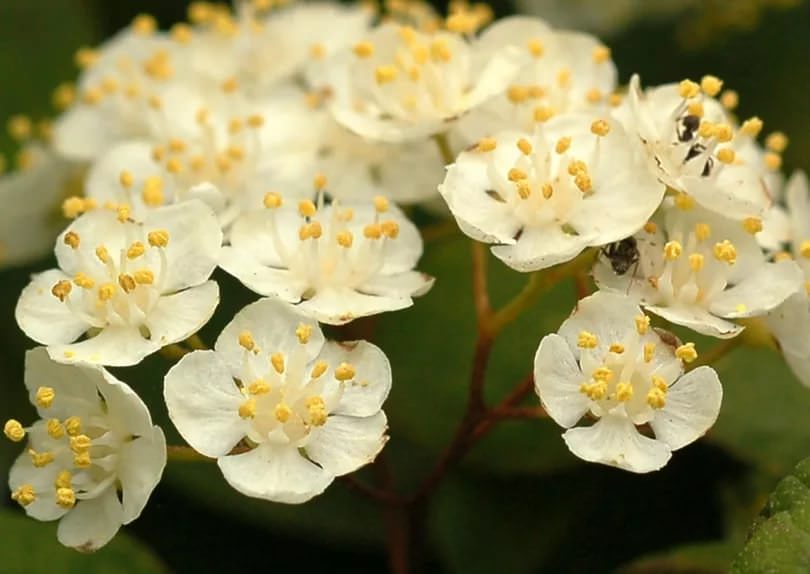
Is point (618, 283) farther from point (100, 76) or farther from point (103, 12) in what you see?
point (103, 12)

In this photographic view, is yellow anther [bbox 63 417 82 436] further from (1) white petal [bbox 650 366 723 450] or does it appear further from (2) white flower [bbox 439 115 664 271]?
(1) white petal [bbox 650 366 723 450]

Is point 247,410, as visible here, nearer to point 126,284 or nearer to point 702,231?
point 126,284

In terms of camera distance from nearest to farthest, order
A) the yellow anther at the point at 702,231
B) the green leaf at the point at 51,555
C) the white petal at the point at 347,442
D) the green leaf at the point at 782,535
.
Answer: the green leaf at the point at 782,535 < the white petal at the point at 347,442 < the yellow anther at the point at 702,231 < the green leaf at the point at 51,555

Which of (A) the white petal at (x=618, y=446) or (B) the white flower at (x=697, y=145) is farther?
(B) the white flower at (x=697, y=145)

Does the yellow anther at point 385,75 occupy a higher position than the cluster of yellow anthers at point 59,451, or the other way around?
the yellow anther at point 385,75

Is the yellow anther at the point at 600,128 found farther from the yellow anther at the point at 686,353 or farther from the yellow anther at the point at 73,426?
the yellow anther at the point at 73,426

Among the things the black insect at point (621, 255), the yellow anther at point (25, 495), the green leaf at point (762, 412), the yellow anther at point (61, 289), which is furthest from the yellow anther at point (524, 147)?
the yellow anther at point (25, 495)

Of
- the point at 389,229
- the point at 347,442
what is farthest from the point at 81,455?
Answer: the point at 389,229
